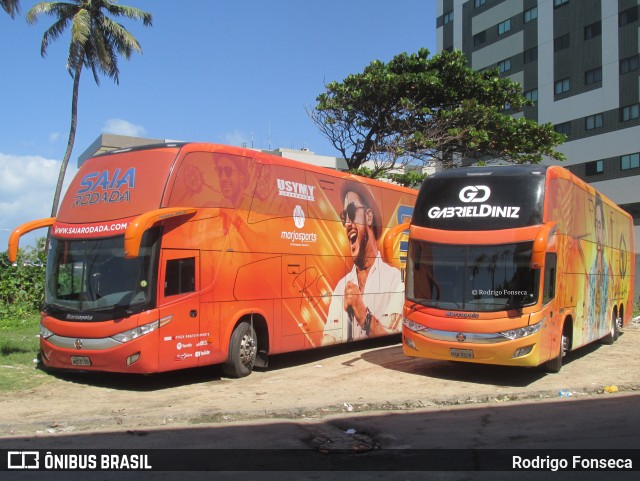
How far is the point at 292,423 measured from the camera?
7.86 meters

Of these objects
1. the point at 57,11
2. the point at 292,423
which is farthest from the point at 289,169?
the point at 57,11

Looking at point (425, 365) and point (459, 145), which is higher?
point (459, 145)

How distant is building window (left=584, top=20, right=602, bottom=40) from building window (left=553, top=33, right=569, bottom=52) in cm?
148

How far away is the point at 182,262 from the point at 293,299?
2.99 meters

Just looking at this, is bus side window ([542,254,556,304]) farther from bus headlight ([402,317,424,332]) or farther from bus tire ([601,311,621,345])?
bus tire ([601,311,621,345])

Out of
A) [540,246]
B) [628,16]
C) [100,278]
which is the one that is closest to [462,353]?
[540,246]

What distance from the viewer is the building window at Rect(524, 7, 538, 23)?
1684 inches

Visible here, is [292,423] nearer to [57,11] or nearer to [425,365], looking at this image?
[425,365]

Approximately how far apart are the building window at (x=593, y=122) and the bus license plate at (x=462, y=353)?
33.4 m

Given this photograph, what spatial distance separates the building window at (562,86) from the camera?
40688 millimetres

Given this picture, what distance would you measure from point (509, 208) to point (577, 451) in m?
4.96

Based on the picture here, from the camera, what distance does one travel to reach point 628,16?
120 feet

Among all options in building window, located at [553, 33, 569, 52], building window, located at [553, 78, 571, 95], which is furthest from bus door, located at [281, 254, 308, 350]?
building window, located at [553, 33, 569, 52]

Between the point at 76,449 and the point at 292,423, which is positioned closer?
the point at 76,449
